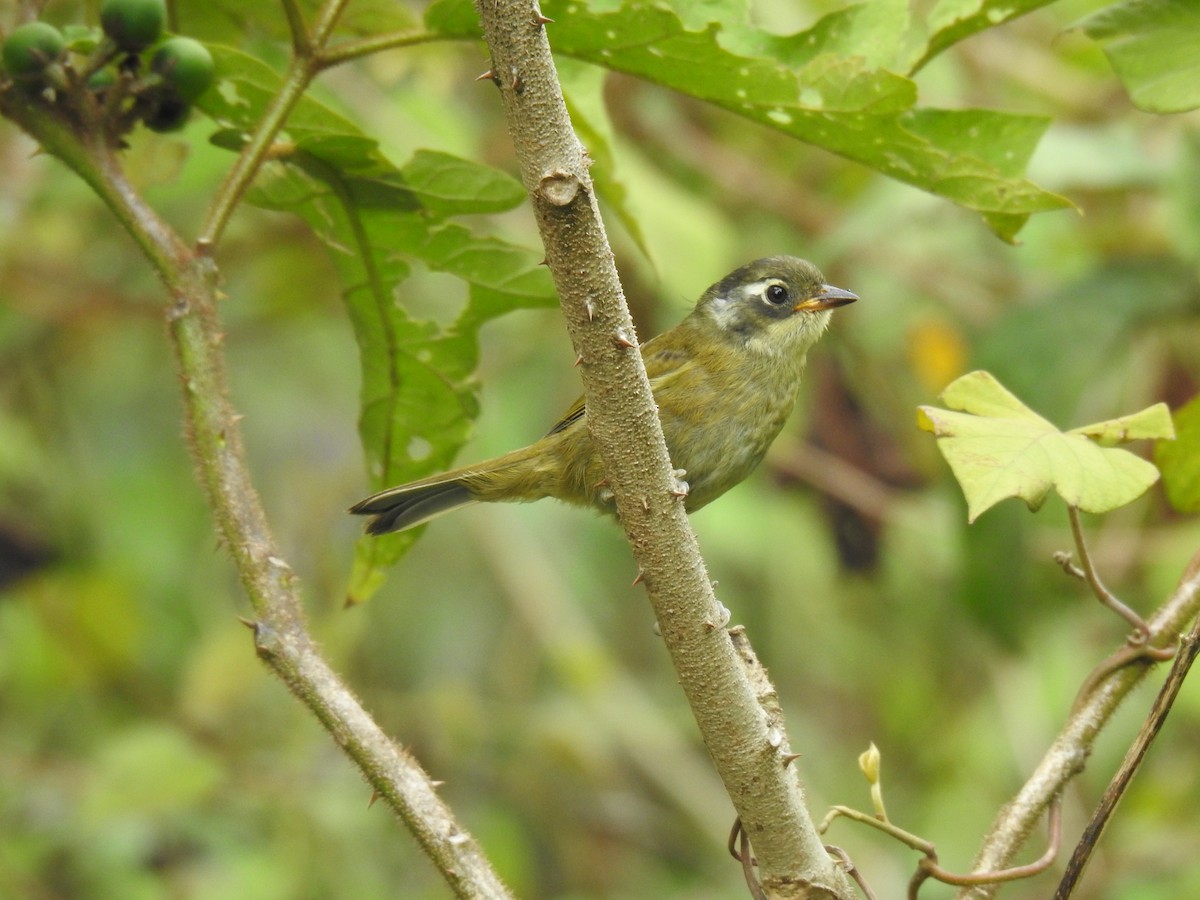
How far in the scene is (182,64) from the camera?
2143 millimetres

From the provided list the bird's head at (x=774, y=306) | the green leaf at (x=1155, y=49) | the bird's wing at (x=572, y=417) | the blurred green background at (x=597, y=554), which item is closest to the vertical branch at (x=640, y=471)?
the green leaf at (x=1155, y=49)

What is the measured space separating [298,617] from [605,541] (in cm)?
446

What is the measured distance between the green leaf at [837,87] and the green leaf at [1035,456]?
0.45 meters

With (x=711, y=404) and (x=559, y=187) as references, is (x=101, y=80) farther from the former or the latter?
(x=711, y=404)

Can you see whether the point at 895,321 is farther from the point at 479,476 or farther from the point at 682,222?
the point at 479,476

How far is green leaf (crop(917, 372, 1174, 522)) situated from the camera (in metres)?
1.69

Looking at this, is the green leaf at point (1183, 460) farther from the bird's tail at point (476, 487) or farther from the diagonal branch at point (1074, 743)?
the bird's tail at point (476, 487)

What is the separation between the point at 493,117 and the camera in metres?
6.02

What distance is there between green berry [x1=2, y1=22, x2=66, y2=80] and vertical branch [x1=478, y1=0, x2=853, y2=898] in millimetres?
807

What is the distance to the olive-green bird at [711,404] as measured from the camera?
3.47 m

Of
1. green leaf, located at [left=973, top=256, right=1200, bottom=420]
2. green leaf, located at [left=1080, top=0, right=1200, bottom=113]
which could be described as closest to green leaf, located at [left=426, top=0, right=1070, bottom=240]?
green leaf, located at [left=1080, top=0, right=1200, bottom=113]

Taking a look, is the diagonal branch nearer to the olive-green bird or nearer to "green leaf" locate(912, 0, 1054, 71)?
"green leaf" locate(912, 0, 1054, 71)

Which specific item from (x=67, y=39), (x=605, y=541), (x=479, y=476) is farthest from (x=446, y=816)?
(x=605, y=541)

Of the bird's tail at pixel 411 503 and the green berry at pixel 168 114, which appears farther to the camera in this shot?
the bird's tail at pixel 411 503
